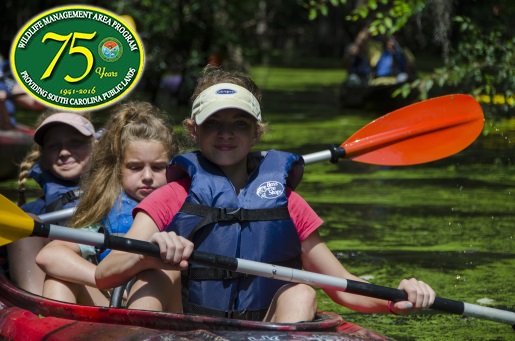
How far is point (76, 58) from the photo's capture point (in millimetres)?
4586

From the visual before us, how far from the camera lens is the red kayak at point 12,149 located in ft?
27.2

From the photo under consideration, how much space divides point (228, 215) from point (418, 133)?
1905 millimetres

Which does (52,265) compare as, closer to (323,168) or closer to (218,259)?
(218,259)

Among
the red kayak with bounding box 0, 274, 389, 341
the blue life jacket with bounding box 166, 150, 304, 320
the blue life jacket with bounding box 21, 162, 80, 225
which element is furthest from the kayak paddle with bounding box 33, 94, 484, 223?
the red kayak with bounding box 0, 274, 389, 341

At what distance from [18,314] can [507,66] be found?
4631 mm

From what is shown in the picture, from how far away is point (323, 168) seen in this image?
923 centimetres

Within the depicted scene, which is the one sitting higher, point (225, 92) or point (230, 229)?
point (225, 92)

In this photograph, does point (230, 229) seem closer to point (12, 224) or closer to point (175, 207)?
point (175, 207)

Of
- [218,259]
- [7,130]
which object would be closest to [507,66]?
[7,130]

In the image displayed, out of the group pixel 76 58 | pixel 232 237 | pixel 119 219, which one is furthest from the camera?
pixel 76 58

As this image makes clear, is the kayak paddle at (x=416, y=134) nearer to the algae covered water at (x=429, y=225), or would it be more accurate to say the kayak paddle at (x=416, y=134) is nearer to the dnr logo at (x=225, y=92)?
the algae covered water at (x=429, y=225)

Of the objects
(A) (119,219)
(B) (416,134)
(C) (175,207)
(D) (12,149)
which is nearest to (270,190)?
(C) (175,207)

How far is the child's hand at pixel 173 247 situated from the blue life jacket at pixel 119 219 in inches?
28.0

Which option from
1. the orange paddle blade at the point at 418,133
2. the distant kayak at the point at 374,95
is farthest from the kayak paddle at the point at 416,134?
the distant kayak at the point at 374,95
